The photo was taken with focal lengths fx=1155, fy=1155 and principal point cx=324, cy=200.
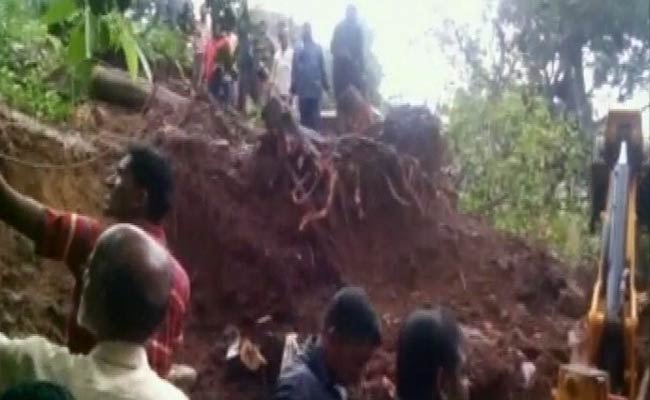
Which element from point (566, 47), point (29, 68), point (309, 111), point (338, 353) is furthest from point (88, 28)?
point (566, 47)

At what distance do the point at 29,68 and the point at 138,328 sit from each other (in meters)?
6.06

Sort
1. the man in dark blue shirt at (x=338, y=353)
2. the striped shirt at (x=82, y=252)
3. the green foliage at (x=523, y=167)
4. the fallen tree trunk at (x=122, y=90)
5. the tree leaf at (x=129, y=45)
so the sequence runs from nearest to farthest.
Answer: the tree leaf at (x=129, y=45) → the man in dark blue shirt at (x=338, y=353) → the striped shirt at (x=82, y=252) → the fallen tree trunk at (x=122, y=90) → the green foliage at (x=523, y=167)

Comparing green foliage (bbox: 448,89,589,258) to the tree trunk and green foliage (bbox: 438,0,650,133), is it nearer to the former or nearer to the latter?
green foliage (bbox: 438,0,650,133)

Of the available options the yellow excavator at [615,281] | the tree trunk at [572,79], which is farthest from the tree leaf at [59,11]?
the tree trunk at [572,79]

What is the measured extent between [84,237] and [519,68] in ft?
50.2

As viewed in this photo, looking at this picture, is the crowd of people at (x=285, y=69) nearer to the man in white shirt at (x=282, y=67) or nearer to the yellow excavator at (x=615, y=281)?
the man in white shirt at (x=282, y=67)

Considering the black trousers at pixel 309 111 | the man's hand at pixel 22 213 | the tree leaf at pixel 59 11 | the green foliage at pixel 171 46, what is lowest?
the man's hand at pixel 22 213

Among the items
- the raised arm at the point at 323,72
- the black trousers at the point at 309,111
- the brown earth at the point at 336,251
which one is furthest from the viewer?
the raised arm at the point at 323,72

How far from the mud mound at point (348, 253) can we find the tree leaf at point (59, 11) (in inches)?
203

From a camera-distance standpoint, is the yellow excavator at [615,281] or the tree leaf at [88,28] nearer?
the tree leaf at [88,28]

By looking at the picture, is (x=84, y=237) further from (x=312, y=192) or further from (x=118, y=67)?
(x=118, y=67)

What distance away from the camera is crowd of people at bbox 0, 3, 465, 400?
236 cm

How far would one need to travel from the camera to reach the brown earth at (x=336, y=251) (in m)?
7.75

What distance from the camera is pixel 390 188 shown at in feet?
29.7
